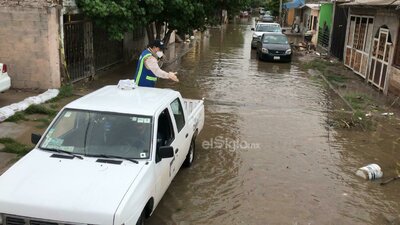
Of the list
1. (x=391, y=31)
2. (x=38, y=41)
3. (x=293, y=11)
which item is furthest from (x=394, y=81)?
(x=293, y=11)

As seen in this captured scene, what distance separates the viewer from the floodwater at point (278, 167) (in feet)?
20.7

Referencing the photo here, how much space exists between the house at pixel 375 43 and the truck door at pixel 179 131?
8394mm

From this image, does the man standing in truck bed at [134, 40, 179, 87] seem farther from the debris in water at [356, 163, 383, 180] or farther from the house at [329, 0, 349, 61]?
the house at [329, 0, 349, 61]

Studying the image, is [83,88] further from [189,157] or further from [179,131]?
[179,131]

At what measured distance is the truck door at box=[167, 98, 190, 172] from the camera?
637cm

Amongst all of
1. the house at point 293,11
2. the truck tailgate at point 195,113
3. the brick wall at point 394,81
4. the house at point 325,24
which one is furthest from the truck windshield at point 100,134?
the house at point 293,11

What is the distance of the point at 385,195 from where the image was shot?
7.09m

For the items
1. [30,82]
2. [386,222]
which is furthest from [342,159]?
[30,82]

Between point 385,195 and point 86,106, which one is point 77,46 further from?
point 385,195

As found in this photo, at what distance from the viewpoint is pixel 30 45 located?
12031 mm

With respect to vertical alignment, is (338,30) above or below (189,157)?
above

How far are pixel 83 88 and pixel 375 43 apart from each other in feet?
35.9

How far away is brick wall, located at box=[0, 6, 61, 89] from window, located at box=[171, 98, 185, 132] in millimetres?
6634

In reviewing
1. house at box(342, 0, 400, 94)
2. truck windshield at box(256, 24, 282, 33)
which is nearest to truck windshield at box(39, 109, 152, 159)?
house at box(342, 0, 400, 94)
